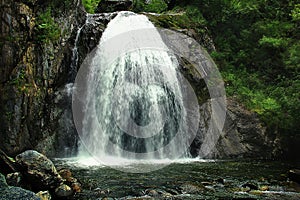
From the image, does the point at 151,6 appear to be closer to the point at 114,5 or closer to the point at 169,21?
the point at 114,5

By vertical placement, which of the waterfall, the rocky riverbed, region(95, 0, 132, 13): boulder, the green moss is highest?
Result: region(95, 0, 132, 13): boulder

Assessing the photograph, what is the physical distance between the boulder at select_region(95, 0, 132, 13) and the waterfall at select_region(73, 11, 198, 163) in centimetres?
436

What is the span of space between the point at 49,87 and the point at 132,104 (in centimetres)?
301

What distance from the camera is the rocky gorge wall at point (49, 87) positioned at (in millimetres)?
10289

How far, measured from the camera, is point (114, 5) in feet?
58.9

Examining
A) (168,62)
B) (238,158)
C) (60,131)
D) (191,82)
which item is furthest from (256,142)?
(60,131)

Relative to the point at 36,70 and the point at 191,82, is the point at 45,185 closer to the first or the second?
the point at 36,70

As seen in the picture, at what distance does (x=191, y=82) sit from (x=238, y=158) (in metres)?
3.51

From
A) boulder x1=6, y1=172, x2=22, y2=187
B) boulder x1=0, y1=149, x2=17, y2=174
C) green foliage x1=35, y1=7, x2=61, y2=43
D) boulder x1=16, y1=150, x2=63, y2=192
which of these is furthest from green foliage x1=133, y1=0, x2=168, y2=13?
boulder x1=6, y1=172, x2=22, y2=187

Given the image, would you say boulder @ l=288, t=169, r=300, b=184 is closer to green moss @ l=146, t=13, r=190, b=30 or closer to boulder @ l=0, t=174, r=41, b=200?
boulder @ l=0, t=174, r=41, b=200

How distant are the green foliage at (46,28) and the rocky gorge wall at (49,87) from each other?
34 mm

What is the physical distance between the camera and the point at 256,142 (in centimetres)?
1255

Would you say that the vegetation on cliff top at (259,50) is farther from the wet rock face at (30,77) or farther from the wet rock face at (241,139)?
the wet rock face at (30,77)

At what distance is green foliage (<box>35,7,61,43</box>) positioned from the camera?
11.4m
